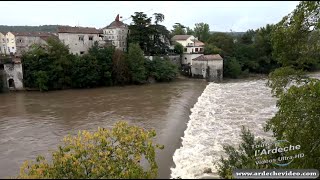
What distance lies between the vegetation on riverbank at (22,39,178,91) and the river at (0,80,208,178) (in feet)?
6.39

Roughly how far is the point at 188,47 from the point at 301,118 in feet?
135

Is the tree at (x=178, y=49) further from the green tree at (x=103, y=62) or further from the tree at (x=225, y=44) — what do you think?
the green tree at (x=103, y=62)

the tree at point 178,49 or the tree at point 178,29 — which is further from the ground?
the tree at point 178,29

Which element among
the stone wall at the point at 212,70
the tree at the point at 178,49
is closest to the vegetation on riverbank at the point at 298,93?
the stone wall at the point at 212,70

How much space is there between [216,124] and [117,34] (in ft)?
88.1

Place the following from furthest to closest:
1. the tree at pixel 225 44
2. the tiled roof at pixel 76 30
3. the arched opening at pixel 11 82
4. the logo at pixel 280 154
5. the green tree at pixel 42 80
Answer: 1. the tree at pixel 225 44
2. the tiled roof at pixel 76 30
3. the arched opening at pixel 11 82
4. the green tree at pixel 42 80
5. the logo at pixel 280 154

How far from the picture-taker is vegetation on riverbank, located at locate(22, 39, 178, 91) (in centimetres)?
3416

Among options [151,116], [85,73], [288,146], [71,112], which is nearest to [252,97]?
[151,116]

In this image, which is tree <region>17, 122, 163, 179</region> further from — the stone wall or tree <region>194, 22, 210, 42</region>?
tree <region>194, 22, 210, 42</region>

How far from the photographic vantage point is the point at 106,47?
3756cm

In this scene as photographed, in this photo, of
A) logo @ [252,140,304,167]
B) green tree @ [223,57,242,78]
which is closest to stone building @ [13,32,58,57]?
green tree @ [223,57,242,78]

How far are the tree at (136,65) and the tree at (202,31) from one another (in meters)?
28.4

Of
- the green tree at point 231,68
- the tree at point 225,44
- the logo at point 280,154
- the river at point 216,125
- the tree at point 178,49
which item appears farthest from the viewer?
the tree at point 225,44

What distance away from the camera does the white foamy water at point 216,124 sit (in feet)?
43.0
